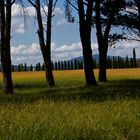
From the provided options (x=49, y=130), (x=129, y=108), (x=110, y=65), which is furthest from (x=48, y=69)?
(x=110, y=65)

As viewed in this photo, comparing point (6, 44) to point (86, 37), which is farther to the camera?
point (86, 37)

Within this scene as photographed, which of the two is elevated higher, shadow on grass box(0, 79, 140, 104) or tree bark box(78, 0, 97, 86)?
tree bark box(78, 0, 97, 86)

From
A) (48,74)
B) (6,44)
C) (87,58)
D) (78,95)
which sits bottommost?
(78,95)

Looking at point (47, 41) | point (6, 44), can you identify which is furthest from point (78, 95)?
point (47, 41)

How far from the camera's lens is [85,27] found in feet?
117

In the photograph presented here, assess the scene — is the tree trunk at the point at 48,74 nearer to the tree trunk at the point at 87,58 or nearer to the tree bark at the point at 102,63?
the tree trunk at the point at 87,58

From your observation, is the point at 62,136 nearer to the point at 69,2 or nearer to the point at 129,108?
the point at 129,108

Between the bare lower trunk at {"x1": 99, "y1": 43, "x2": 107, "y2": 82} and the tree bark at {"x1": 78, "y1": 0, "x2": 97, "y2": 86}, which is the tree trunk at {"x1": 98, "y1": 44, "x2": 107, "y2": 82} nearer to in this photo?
the bare lower trunk at {"x1": 99, "y1": 43, "x2": 107, "y2": 82}

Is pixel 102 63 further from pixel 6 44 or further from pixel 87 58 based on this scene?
pixel 6 44

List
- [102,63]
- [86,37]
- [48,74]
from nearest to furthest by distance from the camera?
[86,37] → [48,74] → [102,63]

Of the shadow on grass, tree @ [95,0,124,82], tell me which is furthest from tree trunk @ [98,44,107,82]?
the shadow on grass

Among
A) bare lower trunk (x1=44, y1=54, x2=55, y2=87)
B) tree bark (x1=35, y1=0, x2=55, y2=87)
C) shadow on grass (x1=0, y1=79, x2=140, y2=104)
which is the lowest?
shadow on grass (x1=0, y1=79, x2=140, y2=104)

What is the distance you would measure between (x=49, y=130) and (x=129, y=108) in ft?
16.5

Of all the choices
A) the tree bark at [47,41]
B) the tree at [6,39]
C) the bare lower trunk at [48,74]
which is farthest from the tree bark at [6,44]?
the tree bark at [47,41]
